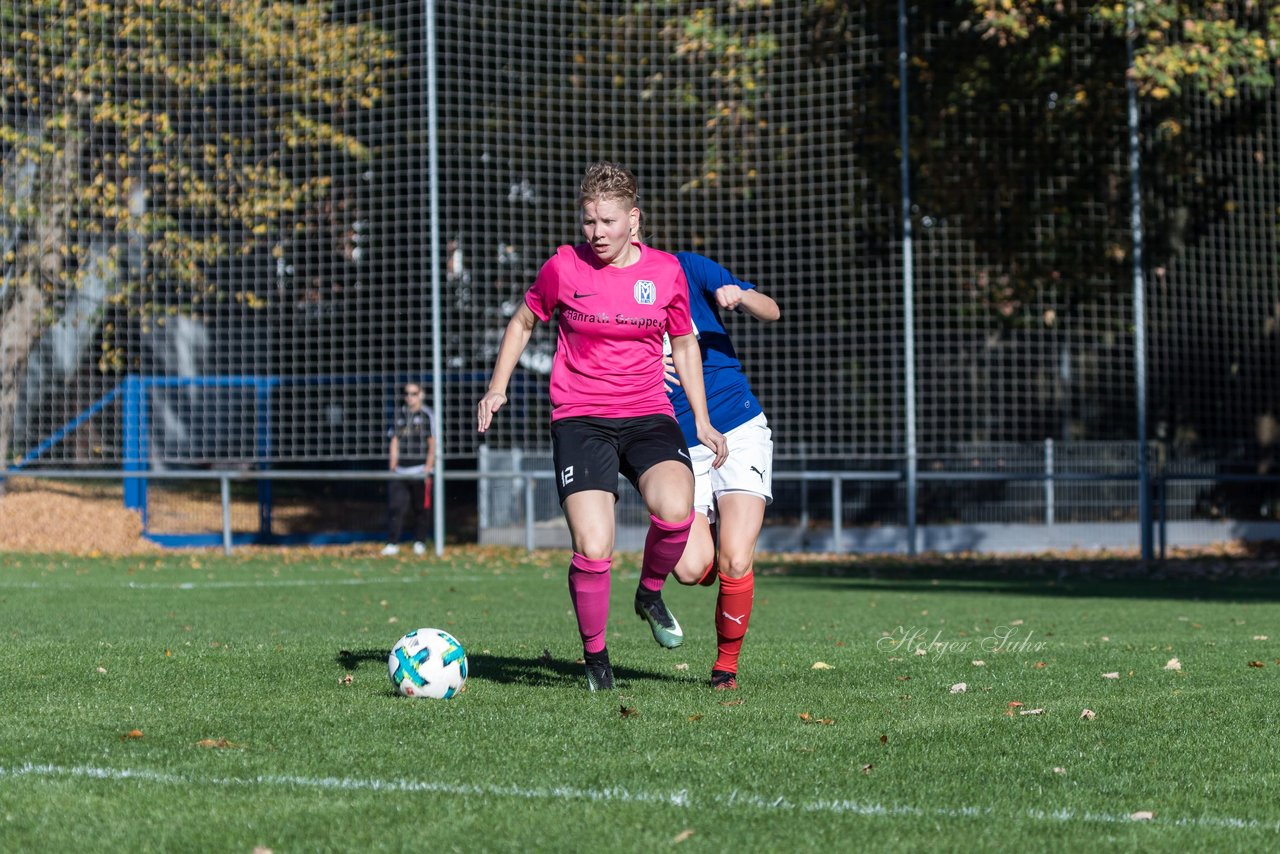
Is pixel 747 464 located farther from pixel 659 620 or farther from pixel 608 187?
pixel 608 187

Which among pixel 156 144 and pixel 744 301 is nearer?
pixel 744 301

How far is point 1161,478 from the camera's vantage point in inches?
723

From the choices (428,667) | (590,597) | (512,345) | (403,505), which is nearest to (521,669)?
(590,597)

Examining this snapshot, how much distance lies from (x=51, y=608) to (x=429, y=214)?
34.3ft

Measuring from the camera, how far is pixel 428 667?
5.92 meters

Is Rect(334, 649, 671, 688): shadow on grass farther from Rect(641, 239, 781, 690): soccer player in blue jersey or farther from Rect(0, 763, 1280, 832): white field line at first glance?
Rect(0, 763, 1280, 832): white field line

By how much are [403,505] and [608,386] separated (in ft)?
41.8

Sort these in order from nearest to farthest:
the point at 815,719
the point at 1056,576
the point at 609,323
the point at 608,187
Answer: the point at 815,719 → the point at 608,187 → the point at 609,323 → the point at 1056,576

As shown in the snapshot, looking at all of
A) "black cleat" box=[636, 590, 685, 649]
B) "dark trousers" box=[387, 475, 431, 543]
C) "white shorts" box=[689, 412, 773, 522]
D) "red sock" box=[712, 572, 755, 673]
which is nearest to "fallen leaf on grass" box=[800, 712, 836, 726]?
"red sock" box=[712, 572, 755, 673]

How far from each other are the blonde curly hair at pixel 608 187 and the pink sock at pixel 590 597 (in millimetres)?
1402

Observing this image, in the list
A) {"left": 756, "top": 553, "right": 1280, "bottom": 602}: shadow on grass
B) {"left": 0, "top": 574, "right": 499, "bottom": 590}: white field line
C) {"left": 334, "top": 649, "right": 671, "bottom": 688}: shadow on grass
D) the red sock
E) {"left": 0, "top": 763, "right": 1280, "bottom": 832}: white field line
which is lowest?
{"left": 756, "top": 553, "right": 1280, "bottom": 602}: shadow on grass

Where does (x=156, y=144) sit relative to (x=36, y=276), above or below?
above

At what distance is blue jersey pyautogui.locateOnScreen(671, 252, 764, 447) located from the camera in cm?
701

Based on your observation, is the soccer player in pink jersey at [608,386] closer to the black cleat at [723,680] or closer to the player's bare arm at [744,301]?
the player's bare arm at [744,301]
